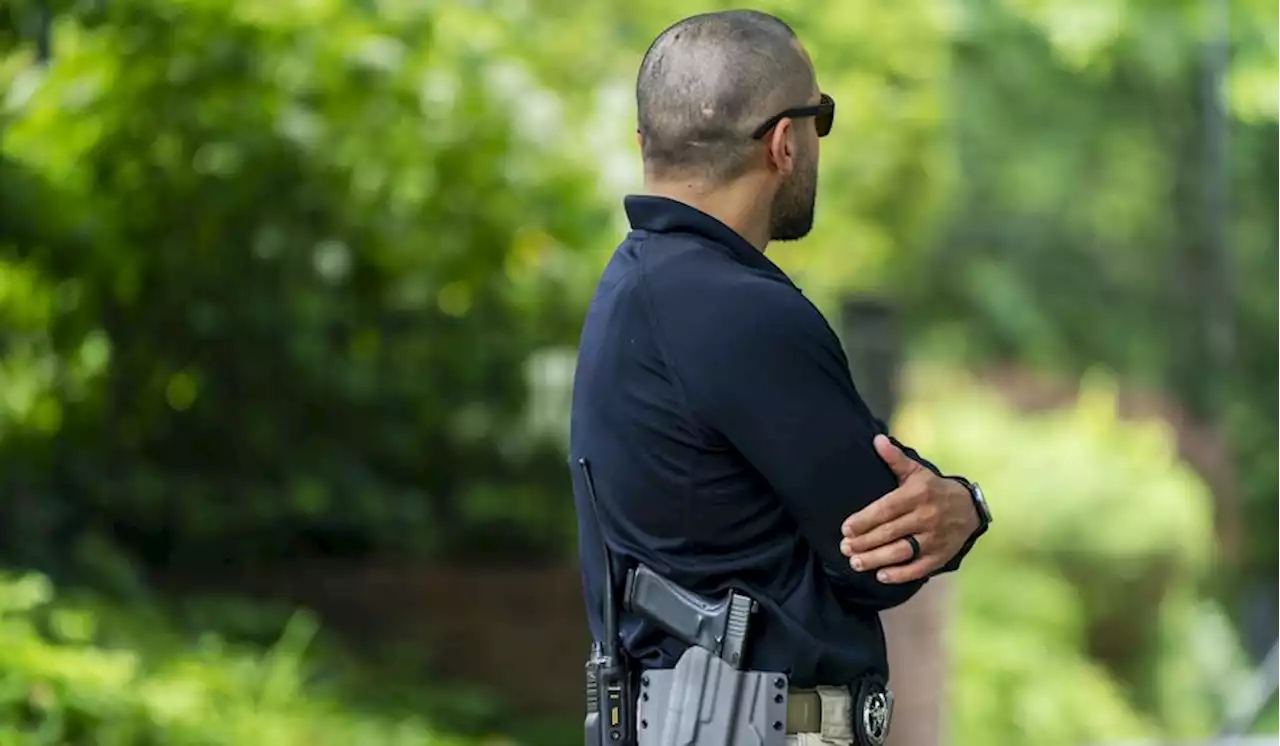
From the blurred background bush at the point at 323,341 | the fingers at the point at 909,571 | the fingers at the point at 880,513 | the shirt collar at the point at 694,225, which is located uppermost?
the blurred background bush at the point at 323,341

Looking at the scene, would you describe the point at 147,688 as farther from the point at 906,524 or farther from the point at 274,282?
the point at 906,524

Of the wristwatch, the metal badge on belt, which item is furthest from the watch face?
the metal badge on belt

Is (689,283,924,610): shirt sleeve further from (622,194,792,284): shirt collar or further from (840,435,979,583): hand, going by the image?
(622,194,792,284): shirt collar

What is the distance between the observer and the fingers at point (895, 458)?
7.45 ft

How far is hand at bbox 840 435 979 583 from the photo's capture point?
226 centimetres

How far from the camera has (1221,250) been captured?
1147 cm

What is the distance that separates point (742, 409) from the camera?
226cm

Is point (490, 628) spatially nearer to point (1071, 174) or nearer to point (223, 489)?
A: point (223, 489)

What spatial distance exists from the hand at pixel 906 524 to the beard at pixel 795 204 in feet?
1.17

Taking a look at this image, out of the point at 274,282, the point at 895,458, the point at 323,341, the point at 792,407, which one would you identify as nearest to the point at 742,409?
the point at 792,407

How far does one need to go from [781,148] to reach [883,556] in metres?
0.53

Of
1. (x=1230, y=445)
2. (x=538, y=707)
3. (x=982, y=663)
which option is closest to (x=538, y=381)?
(x=538, y=707)

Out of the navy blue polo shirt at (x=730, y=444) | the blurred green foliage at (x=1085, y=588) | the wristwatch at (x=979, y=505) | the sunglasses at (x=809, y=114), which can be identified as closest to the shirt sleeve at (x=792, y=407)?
the navy blue polo shirt at (x=730, y=444)

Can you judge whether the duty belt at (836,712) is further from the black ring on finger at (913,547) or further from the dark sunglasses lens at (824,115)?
the dark sunglasses lens at (824,115)
